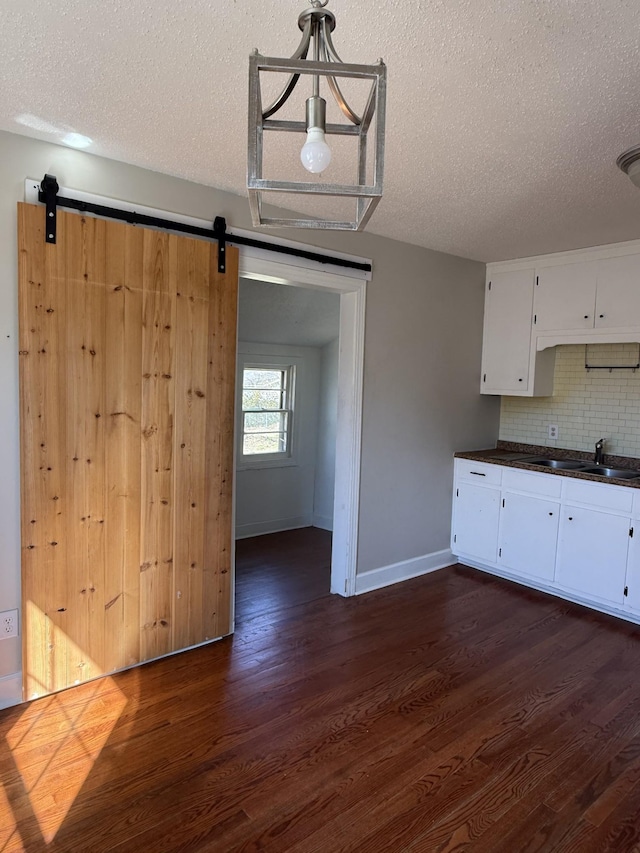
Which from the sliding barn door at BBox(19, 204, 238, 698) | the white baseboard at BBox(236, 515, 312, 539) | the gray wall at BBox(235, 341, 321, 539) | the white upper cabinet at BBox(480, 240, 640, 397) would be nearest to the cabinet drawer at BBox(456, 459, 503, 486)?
the white upper cabinet at BBox(480, 240, 640, 397)

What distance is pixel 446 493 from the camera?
13.9ft

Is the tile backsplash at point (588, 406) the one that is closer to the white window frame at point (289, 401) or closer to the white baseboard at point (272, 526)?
the white window frame at point (289, 401)

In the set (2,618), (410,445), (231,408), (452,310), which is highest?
(452,310)

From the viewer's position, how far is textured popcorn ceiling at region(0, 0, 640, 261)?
1.42 metres

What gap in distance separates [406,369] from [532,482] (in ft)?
3.90

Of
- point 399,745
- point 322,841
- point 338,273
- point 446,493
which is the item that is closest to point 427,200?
point 338,273

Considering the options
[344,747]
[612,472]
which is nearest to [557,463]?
[612,472]

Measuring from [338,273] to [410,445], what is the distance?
4.43 feet

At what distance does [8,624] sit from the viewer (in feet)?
7.60

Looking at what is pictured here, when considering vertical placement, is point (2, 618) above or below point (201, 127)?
below

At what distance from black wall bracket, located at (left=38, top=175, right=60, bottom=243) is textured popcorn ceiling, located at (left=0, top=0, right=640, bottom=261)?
183 mm

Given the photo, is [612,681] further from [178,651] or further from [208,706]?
[178,651]

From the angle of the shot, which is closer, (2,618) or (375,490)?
(2,618)

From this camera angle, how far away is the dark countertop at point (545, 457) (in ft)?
11.3
